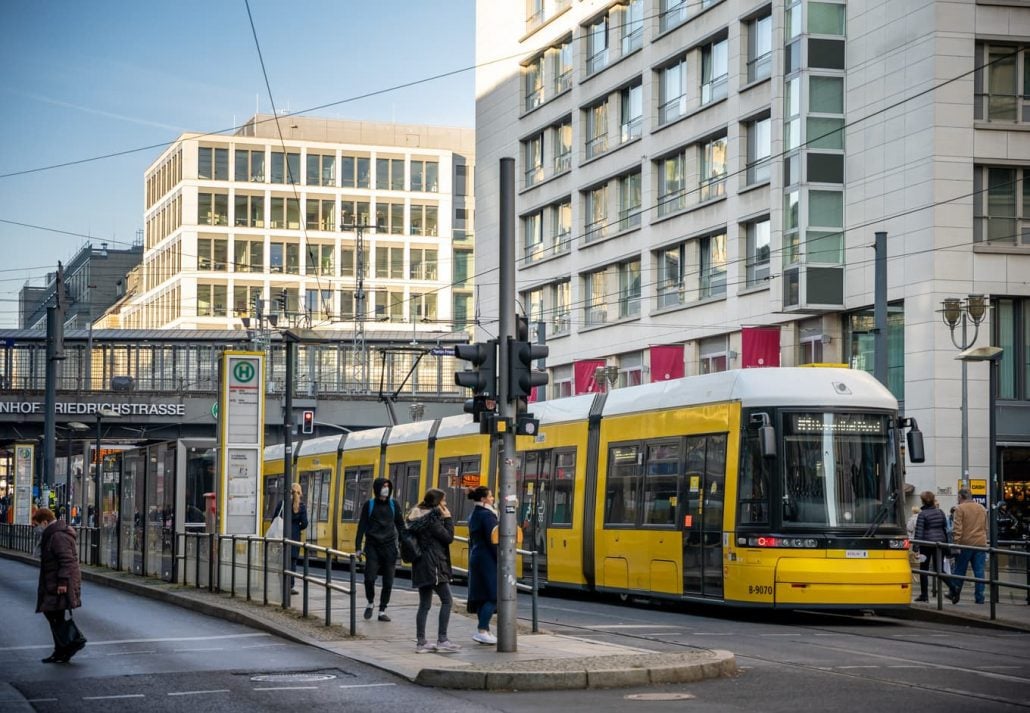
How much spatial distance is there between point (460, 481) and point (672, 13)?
1032 inches

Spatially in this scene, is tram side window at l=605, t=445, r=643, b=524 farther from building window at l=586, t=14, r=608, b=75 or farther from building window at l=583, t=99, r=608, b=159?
building window at l=586, t=14, r=608, b=75

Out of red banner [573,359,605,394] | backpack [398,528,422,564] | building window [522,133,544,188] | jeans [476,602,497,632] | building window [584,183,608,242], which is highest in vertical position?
building window [522,133,544,188]

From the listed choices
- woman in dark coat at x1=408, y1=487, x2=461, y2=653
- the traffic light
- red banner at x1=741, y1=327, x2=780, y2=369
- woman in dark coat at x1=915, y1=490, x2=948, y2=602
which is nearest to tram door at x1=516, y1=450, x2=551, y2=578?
woman in dark coat at x1=915, y1=490, x2=948, y2=602

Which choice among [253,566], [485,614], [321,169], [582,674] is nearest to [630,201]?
[253,566]

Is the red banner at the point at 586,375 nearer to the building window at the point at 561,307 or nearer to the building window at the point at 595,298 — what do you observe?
the building window at the point at 595,298

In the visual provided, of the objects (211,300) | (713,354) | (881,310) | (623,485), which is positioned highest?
(211,300)

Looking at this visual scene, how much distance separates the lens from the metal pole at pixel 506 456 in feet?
47.8

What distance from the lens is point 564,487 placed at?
24734mm

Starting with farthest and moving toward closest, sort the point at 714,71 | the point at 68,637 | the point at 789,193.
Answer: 1. the point at 714,71
2. the point at 789,193
3. the point at 68,637

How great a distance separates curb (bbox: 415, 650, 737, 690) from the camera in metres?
12.9

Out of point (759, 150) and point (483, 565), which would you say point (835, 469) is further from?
point (759, 150)

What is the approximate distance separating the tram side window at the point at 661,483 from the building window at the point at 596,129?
34082 millimetres

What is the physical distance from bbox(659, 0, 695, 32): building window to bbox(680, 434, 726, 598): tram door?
31.0 m

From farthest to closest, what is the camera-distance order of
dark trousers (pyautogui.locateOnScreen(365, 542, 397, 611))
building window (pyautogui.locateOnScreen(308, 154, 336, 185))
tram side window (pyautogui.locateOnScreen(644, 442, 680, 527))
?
building window (pyautogui.locateOnScreen(308, 154, 336, 185))
tram side window (pyautogui.locateOnScreen(644, 442, 680, 527))
dark trousers (pyautogui.locateOnScreen(365, 542, 397, 611))
